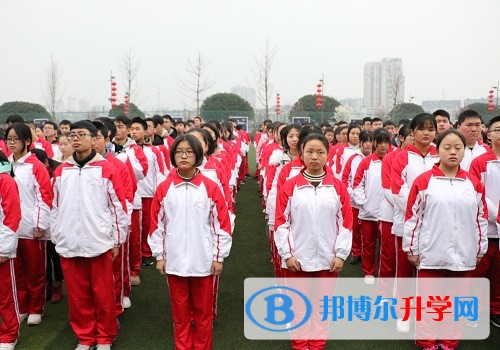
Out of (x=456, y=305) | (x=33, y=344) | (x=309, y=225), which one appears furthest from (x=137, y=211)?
(x=456, y=305)

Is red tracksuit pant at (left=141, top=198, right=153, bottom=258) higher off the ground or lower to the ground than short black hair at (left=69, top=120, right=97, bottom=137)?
lower

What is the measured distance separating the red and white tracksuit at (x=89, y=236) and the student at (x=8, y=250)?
30 cm

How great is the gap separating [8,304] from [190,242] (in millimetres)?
1708

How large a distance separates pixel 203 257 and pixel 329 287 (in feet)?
3.44

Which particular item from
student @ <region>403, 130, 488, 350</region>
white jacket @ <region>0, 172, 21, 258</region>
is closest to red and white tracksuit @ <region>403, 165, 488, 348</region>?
student @ <region>403, 130, 488, 350</region>

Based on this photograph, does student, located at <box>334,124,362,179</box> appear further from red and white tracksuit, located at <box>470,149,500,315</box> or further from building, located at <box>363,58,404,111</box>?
building, located at <box>363,58,404,111</box>

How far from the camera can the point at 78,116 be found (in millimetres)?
26516

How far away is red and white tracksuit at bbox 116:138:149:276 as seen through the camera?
17.3 ft

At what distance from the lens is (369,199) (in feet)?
17.7

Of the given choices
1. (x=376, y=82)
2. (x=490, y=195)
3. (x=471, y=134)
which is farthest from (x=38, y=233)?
(x=376, y=82)

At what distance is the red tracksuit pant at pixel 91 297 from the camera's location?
3.69 m

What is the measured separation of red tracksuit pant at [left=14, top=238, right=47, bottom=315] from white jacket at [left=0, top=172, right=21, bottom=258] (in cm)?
61

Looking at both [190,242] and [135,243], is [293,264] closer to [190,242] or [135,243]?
[190,242]

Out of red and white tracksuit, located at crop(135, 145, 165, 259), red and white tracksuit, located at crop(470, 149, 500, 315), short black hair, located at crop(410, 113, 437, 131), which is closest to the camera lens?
red and white tracksuit, located at crop(470, 149, 500, 315)
